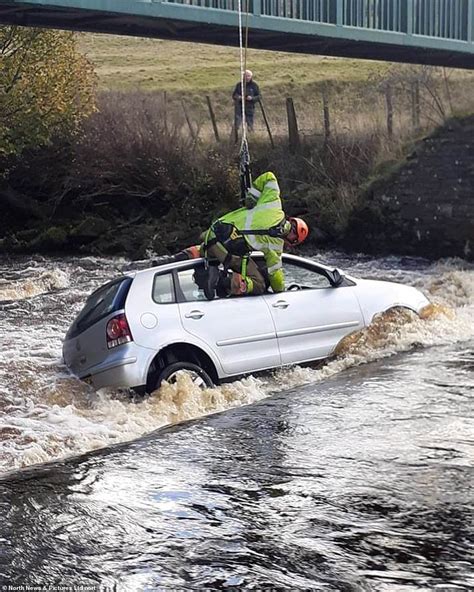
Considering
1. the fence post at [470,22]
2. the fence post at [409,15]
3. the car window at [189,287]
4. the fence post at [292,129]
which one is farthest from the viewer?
the fence post at [292,129]

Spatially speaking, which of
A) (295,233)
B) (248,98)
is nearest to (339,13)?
(248,98)

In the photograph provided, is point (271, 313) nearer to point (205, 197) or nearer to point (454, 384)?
point (454, 384)

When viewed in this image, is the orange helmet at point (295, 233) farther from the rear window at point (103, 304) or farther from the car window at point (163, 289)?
the rear window at point (103, 304)

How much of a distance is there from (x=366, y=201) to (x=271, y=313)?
1432cm

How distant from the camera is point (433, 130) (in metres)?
24.5

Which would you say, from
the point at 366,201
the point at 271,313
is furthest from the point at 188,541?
the point at 366,201

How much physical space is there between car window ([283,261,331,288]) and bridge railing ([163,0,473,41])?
6827 millimetres

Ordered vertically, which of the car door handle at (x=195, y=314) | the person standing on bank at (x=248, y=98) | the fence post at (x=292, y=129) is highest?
the person standing on bank at (x=248, y=98)

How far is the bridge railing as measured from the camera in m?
17.6

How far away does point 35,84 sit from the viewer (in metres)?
26.9

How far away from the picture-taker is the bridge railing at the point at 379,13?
1756 cm

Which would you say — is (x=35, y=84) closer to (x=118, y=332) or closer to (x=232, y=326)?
(x=232, y=326)

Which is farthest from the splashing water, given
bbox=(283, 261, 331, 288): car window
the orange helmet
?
the orange helmet

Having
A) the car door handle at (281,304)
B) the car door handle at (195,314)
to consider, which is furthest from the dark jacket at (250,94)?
the car door handle at (195,314)
